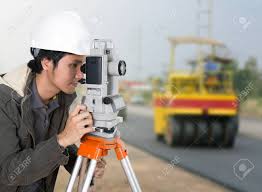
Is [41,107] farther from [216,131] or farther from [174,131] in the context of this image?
[216,131]

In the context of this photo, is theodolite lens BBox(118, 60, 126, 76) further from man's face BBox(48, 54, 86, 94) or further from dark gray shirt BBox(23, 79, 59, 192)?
dark gray shirt BBox(23, 79, 59, 192)

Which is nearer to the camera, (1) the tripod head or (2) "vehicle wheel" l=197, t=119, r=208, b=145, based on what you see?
(1) the tripod head

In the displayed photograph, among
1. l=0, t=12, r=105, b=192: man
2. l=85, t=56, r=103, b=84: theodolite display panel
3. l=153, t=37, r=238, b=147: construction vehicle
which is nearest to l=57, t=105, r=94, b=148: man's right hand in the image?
l=0, t=12, r=105, b=192: man

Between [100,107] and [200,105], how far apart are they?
5934 millimetres

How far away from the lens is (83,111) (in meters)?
1.79

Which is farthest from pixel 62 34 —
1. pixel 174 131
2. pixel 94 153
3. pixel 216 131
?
pixel 216 131

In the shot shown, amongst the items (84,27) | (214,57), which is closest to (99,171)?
(84,27)

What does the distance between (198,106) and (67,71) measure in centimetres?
583

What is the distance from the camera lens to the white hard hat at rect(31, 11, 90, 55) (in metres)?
1.96

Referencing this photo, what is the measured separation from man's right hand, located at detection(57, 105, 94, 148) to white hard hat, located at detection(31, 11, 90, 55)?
0.95 feet

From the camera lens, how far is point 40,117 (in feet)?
6.92

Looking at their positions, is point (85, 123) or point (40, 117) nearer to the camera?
point (85, 123)

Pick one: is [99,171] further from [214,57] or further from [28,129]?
[214,57]

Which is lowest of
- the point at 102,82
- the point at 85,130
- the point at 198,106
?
the point at 198,106
